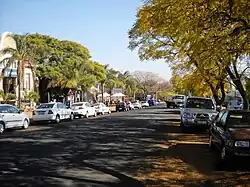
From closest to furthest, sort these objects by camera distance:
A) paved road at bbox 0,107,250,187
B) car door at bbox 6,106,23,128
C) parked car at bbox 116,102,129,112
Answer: paved road at bbox 0,107,250,187, car door at bbox 6,106,23,128, parked car at bbox 116,102,129,112

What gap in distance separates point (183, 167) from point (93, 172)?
2580 millimetres

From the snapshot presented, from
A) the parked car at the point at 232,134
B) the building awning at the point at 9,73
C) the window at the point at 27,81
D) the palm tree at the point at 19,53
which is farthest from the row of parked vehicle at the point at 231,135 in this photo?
the window at the point at 27,81

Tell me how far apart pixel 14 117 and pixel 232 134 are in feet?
48.9

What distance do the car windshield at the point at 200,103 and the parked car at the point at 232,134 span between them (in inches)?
339

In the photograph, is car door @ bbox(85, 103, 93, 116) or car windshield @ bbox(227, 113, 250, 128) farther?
car door @ bbox(85, 103, 93, 116)

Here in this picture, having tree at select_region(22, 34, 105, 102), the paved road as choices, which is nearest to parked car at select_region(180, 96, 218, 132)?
the paved road

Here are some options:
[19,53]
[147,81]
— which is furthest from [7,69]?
[147,81]

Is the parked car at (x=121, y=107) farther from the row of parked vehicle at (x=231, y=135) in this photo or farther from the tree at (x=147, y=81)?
the tree at (x=147, y=81)

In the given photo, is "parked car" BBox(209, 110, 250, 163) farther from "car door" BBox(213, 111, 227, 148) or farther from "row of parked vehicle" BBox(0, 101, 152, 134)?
"row of parked vehicle" BBox(0, 101, 152, 134)

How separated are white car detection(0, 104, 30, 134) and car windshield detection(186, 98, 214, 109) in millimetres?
9367

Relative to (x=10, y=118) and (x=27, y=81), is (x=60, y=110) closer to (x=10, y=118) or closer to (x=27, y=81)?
(x=10, y=118)

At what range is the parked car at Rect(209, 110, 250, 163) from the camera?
11109 millimetres

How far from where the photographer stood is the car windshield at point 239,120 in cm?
1247

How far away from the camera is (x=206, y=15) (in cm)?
1273
